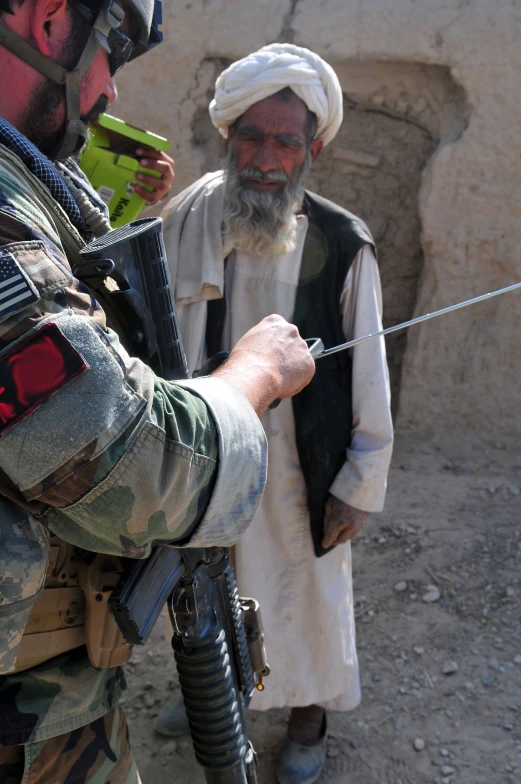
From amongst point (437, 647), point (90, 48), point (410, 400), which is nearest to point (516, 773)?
point (437, 647)

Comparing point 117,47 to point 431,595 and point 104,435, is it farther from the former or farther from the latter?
point 431,595

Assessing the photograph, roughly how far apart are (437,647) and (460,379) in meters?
1.56

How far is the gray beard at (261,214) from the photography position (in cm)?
245

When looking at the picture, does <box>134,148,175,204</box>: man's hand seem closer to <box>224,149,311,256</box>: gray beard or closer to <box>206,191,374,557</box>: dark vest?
<box>224,149,311,256</box>: gray beard

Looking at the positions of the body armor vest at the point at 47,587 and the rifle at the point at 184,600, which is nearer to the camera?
the body armor vest at the point at 47,587

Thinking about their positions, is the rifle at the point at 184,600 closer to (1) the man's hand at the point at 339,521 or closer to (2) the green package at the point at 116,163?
(1) the man's hand at the point at 339,521

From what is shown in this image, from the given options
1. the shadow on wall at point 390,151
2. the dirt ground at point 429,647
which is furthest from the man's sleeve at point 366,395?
the shadow on wall at point 390,151

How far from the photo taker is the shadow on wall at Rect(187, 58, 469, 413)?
13.1 feet

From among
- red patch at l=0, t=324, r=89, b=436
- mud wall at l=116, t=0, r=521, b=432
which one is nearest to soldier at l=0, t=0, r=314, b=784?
red patch at l=0, t=324, r=89, b=436

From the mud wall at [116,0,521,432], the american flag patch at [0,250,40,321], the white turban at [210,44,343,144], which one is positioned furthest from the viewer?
the mud wall at [116,0,521,432]

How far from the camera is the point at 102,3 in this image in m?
1.26

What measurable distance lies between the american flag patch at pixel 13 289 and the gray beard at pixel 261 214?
157 centimetres

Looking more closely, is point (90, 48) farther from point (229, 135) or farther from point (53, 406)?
point (229, 135)

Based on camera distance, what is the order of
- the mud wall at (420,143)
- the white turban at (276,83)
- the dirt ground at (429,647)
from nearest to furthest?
the white turban at (276,83) → the dirt ground at (429,647) → the mud wall at (420,143)
